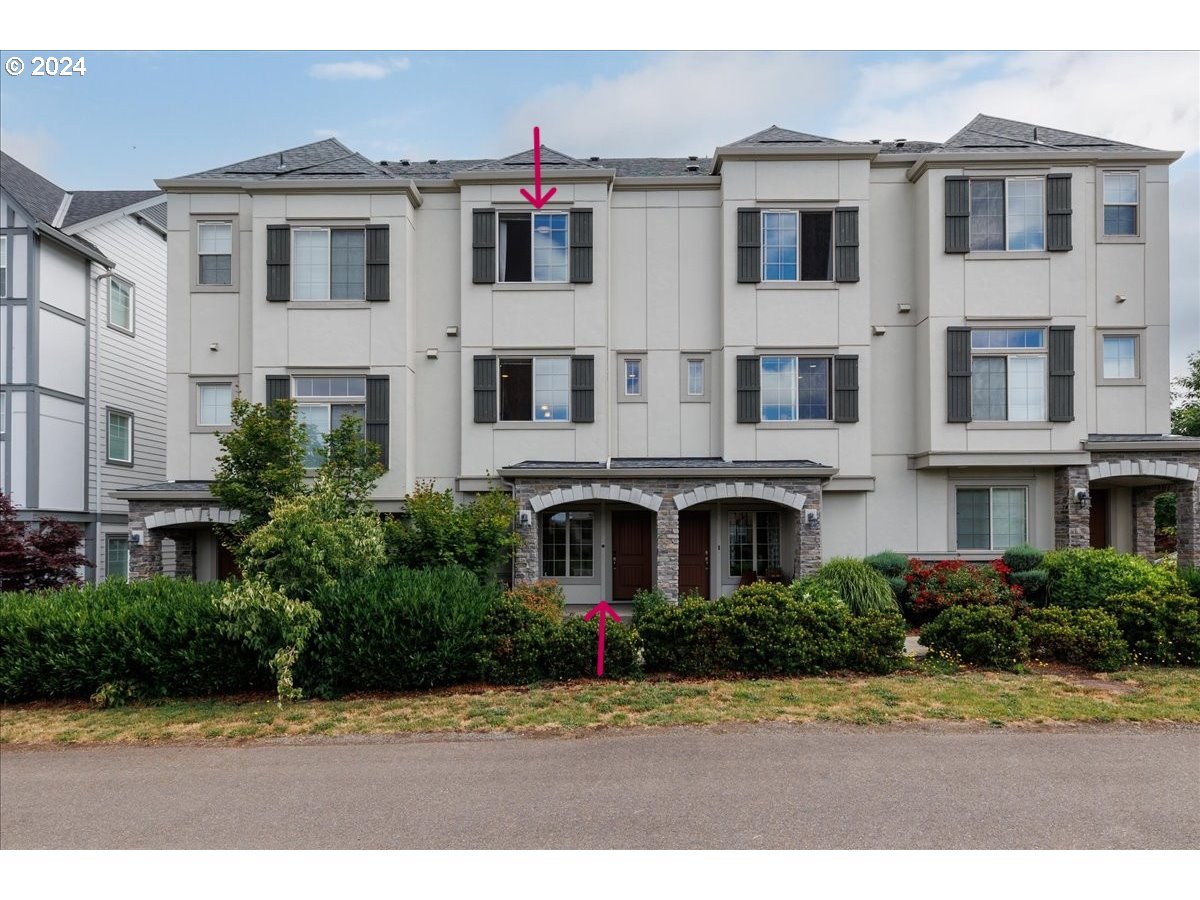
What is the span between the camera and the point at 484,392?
1596 cm

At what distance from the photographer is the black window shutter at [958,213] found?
15617 millimetres

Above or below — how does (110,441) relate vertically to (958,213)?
below

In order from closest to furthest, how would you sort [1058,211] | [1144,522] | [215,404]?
1. [1058,211]
2. [215,404]
3. [1144,522]

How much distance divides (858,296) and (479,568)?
30.6ft

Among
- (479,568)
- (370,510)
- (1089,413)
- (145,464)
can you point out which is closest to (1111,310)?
(1089,413)

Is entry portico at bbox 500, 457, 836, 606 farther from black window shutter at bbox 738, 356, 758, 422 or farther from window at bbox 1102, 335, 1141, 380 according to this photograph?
window at bbox 1102, 335, 1141, 380

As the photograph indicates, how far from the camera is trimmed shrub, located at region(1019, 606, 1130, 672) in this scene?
9453 millimetres

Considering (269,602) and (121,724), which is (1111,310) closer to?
(269,602)

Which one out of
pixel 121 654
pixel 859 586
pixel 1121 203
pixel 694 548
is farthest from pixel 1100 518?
pixel 121 654

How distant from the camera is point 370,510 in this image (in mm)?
11852

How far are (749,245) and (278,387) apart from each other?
9.91m

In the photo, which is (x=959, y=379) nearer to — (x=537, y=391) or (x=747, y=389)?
(x=747, y=389)

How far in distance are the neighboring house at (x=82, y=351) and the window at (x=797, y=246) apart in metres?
14.1

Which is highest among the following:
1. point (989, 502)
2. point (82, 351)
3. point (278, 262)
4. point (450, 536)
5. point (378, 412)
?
point (278, 262)
